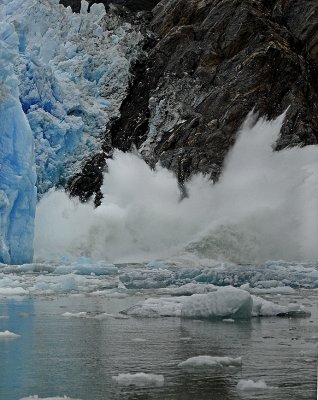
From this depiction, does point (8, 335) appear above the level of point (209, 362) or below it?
above

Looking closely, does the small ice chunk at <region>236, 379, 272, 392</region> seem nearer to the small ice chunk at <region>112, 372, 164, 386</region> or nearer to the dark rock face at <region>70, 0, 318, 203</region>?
the small ice chunk at <region>112, 372, 164, 386</region>

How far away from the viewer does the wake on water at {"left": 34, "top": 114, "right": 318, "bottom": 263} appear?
23.9m

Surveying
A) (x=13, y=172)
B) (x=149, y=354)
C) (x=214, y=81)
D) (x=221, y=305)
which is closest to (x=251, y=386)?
(x=149, y=354)

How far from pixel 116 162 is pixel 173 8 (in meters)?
10.5

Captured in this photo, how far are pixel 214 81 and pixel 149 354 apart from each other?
91.3 ft

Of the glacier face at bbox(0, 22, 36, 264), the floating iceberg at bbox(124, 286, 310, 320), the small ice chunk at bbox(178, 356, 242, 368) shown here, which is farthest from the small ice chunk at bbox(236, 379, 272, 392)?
the glacier face at bbox(0, 22, 36, 264)

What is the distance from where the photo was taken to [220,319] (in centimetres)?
848

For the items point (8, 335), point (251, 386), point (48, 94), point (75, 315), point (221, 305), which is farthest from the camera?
point (48, 94)

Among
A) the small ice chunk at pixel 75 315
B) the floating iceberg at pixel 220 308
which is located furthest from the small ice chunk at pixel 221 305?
the small ice chunk at pixel 75 315

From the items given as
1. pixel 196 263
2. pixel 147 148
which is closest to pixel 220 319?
pixel 196 263

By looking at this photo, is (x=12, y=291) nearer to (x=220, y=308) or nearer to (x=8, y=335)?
(x=220, y=308)

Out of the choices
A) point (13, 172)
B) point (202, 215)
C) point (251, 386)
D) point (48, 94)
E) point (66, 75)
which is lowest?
point (251, 386)

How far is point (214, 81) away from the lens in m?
33.1

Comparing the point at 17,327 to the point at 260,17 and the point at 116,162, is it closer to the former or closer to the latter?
the point at 116,162
